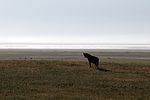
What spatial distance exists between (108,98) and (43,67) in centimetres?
1568

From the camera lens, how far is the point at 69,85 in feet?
86.3

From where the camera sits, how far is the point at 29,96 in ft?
71.2

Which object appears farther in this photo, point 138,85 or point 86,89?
point 138,85

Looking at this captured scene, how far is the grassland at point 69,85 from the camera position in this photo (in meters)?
22.2

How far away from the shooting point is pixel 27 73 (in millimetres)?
31922

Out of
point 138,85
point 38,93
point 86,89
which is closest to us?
point 38,93

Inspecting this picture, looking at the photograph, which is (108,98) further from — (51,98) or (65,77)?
(65,77)

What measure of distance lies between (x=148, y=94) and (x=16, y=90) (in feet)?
22.0

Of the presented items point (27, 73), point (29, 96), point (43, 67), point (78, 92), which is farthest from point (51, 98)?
point (43, 67)

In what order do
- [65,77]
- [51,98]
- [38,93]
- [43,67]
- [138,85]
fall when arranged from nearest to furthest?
[51,98] < [38,93] < [138,85] < [65,77] < [43,67]

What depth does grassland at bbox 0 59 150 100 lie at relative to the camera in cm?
2218

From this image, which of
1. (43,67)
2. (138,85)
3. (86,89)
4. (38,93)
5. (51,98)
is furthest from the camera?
(43,67)

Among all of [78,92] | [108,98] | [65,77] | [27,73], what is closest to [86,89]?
[78,92]

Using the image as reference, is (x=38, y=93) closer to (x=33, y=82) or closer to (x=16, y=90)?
(x=16, y=90)
